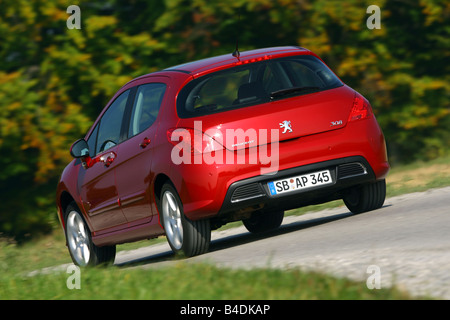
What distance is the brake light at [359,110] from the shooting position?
27.2ft

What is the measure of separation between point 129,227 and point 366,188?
2512mm

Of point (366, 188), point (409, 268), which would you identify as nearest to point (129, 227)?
point (366, 188)

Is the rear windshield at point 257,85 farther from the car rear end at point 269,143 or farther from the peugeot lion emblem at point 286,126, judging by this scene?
the peugeot lion emblem at point 286,126

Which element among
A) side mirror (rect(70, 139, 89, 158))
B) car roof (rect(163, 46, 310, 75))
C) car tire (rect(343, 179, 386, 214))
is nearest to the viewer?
car roof (rect(163, 46, 310, 75))

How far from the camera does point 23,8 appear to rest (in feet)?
70.5

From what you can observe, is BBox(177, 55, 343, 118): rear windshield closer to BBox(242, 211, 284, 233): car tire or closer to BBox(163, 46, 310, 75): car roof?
BBox(163, 46, 310, 75): car roof

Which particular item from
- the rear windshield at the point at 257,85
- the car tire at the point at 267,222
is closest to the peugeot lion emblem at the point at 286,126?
the rear windshield at the point at 257,85

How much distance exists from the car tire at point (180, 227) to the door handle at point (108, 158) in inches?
44.2

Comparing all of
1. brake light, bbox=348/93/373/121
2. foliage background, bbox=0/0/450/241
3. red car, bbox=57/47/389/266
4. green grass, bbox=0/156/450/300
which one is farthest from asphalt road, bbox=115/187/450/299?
foliage background, bbox=0/0/450/241

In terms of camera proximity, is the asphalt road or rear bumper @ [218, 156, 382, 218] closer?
the asphalt road

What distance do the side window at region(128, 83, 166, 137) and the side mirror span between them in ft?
3.28

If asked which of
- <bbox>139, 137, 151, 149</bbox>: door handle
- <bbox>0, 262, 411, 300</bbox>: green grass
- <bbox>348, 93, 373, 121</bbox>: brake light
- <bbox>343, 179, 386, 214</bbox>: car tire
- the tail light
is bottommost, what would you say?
<bbox>343, 179, 386, 214</bbox>: car tire

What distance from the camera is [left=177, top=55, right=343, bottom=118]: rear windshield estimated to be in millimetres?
8117

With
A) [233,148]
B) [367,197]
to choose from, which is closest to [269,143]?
[233,148]
